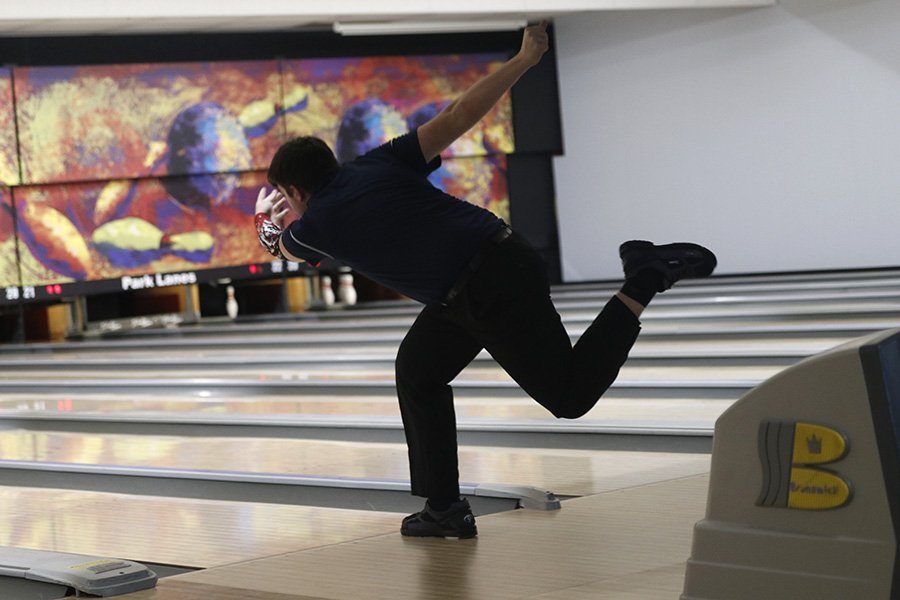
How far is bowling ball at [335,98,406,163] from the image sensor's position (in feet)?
28.1

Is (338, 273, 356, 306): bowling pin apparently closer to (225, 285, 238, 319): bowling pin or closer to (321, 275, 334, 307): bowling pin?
(321, 275, 334, 307): bowling pin

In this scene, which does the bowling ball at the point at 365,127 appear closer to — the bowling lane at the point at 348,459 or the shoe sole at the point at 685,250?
the bowling lane at the point at 348,459

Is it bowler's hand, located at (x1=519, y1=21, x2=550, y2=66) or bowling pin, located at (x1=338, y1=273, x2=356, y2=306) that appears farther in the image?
bowling pin, located at (x1=338, y1=273, x2=356, y2=306)

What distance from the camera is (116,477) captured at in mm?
3170

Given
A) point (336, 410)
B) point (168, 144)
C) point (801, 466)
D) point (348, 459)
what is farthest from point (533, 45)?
point (168, 144)

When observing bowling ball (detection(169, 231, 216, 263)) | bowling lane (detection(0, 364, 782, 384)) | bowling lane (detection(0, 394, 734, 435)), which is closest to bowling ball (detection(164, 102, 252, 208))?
A: bowling ball (detection(169, 231, 216, 263))

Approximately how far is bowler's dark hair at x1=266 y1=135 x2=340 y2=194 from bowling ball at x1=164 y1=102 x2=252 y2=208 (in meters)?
6.04

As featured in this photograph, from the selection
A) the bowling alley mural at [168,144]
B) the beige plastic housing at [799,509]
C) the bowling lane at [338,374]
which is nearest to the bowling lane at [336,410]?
the bowling lane at [338,374]

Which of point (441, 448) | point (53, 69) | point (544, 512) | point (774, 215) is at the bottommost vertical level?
point (544, 512)

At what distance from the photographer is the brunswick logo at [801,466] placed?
127cm

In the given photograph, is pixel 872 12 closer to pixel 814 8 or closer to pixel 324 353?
pixel 814 8

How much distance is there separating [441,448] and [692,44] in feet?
23.9

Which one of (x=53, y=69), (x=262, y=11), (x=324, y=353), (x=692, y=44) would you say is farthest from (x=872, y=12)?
(x=53, y=69)

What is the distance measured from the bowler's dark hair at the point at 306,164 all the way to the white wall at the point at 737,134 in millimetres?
6713
